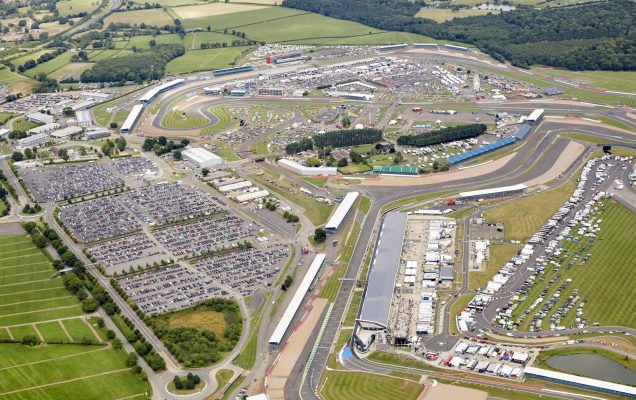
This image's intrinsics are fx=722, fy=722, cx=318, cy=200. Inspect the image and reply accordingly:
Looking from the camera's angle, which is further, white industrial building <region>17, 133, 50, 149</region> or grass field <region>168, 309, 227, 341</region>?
white industrial building <region>17, 133, 50, 149</region>

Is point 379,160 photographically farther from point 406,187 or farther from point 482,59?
point 482,59

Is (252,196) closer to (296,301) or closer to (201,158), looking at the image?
(201,158)

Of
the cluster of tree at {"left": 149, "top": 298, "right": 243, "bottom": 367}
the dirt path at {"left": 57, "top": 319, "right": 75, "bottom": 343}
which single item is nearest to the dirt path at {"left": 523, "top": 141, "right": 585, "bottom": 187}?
the cluster of tree at {"left": 149, "top": 298, "right": 243, "bottom": 367}

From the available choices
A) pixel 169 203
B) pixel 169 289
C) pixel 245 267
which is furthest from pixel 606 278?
pixel 169 203

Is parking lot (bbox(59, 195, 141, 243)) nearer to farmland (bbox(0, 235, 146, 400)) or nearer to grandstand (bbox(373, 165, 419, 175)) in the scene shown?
farmland (bbox(0, 235, 146, 400))

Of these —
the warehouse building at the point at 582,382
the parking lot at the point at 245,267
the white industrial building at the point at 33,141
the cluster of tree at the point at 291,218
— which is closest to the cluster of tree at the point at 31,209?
the parking lot at the point at 245,267

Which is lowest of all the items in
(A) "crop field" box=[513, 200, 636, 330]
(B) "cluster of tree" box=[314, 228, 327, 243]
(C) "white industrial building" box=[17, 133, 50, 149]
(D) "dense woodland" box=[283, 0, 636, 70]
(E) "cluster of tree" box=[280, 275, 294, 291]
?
(C) "white industrial building" box=[17, 133, 50, 149]

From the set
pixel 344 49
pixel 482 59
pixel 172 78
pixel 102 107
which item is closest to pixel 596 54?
pixel 482 59
